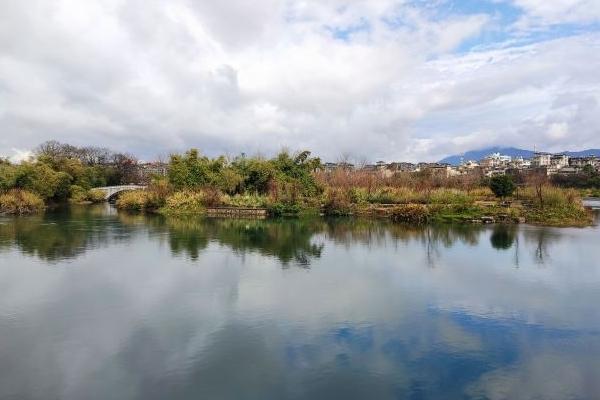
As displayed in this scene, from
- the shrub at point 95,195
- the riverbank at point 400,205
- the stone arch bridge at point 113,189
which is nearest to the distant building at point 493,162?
the stone arch bridge at point 113,189

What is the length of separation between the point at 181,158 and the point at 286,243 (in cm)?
1721

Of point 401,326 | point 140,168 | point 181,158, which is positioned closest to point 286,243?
point 401,326

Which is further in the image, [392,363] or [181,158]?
[181,158]

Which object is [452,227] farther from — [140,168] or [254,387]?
[140,168]

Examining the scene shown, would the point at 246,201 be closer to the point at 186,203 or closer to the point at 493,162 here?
the point at 186,203

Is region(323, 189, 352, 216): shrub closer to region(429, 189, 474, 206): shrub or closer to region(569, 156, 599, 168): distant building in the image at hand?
region(429, 189, 474, 206): shrub

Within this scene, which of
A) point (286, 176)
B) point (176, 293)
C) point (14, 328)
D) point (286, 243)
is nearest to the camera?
point (14, 328)

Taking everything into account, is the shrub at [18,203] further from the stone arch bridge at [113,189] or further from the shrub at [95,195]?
the stone arch bridge at [113,189]

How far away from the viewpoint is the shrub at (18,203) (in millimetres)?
28766

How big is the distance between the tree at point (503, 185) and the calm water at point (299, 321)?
36.7ft

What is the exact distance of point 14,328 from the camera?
26.4 feet

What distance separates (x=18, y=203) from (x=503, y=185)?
29164 millimetres

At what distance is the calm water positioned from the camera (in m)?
6.13

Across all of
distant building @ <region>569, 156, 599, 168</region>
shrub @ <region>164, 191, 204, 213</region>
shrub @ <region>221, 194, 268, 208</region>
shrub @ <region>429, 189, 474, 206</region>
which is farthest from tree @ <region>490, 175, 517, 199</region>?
distant building @ <region>569, 156, 599, 168</region>
